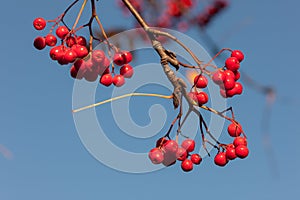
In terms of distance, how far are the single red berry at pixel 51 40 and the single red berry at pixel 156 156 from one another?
1.81ft

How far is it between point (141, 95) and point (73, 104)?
496mm

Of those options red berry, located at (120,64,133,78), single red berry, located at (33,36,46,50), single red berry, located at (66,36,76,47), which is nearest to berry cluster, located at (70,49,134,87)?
red berry, located at (120,64,133,78)

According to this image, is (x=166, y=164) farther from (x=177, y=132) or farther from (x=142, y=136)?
(x=142, y=136)

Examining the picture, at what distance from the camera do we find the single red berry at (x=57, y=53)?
5.65 ft

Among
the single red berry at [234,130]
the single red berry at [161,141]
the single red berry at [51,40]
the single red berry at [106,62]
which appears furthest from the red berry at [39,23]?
the single red berry at [234,130]

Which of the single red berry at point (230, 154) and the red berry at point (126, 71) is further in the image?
the single red berry at point (230, 154)

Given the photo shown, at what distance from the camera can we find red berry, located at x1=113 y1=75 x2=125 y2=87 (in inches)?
66.8

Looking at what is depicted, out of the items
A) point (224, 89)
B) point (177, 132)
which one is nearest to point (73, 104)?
point (177, 132)

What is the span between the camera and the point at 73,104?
197 cm

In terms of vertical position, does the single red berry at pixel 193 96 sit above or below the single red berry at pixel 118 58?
below

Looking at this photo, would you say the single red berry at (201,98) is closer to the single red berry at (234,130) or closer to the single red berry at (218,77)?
the single red berry at (218,77)

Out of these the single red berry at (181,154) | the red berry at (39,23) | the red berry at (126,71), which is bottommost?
the single red berry at (181,154)

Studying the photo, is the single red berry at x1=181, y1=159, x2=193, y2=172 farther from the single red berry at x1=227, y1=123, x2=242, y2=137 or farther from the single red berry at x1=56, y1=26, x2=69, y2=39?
the single red berry at x1=56, y1=26, x2=69, y2=39

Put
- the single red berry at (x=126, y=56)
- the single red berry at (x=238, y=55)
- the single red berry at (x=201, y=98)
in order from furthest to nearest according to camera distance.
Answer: the single red berry at (x=238, y=55), the single red berry at (x=126, y=56), the single red berry at (x=201, y=98)
